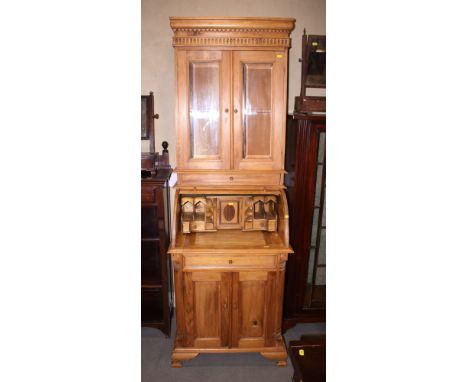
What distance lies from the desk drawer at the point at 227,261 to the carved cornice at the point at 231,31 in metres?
1.49

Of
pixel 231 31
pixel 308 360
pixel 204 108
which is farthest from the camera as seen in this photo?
pixel 204 108

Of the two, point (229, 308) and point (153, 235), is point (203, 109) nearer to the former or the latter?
point (153, 235)

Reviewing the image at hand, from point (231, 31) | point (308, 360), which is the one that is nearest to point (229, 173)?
point (231, 31)

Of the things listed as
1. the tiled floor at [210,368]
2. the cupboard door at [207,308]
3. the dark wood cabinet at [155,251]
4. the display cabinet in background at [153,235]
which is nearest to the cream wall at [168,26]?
the display cabinet in background at [153,235]

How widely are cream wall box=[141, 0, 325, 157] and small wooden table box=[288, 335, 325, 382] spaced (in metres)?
2.10

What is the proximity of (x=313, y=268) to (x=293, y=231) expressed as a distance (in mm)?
372

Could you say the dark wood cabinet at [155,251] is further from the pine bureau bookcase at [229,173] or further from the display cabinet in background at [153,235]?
the pine bureau bookcase at [229,173]

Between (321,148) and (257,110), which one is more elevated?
(257,110)

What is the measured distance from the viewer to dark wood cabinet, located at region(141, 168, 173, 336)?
8.62 feet

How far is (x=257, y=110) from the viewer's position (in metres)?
2.49

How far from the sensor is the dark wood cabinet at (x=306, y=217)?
263cm

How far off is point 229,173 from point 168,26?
142 centimetres
